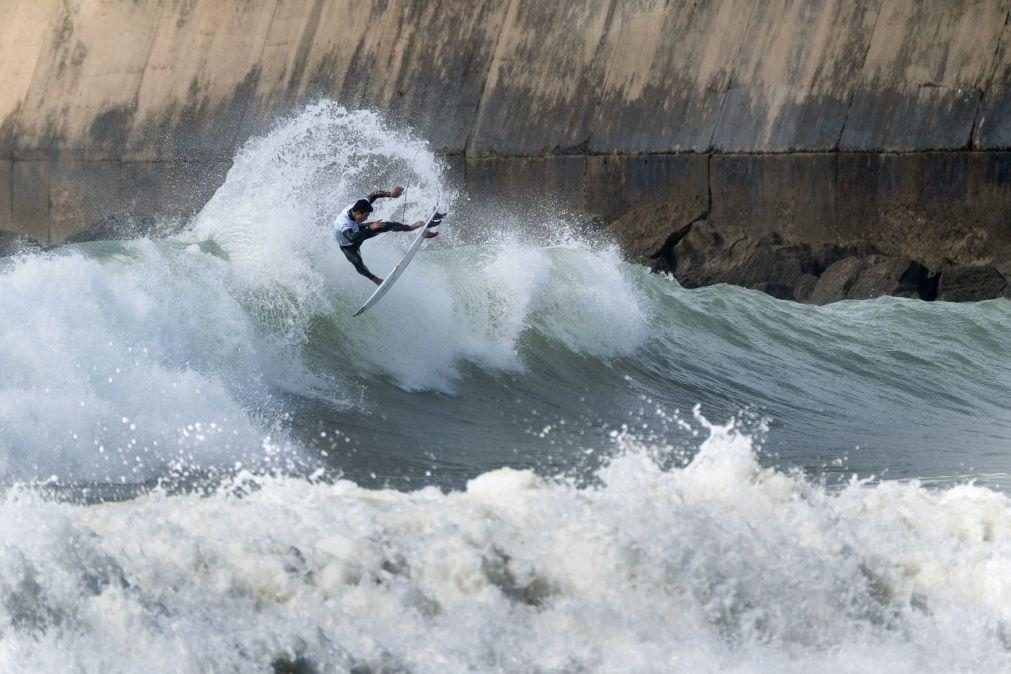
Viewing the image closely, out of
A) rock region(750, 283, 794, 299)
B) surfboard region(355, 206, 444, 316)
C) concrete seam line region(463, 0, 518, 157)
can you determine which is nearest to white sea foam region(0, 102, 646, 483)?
surfboard region(355, 206, 444, 316)

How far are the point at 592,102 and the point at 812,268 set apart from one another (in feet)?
10.3

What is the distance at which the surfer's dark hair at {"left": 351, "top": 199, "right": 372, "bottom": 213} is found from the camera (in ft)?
37.8

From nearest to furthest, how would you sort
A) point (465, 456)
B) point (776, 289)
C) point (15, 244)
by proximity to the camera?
point (465, 456) → point (776, 289) → point (15, 244)

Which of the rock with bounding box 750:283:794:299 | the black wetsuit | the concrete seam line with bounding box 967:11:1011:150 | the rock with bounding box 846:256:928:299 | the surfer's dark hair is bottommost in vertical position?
the black wetsuit

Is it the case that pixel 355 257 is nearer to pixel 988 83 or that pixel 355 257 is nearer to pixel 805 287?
pixel 805 287

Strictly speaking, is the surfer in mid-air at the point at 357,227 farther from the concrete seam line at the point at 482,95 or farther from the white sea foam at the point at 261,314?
the concrete seam line at the point at 482,95

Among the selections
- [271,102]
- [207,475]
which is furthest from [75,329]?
[271,102]

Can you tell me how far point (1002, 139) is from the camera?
45.7 ft

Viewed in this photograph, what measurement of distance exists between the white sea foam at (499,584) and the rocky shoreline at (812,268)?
8630 mm

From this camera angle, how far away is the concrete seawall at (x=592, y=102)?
14.4m

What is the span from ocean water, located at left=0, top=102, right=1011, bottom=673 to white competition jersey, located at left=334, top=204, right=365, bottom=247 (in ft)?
2.41

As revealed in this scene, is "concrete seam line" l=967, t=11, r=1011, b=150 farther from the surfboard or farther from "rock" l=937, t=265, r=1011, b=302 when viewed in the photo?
the surfboard

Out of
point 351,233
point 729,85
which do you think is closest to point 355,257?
point 351,233

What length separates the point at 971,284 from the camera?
48.7 feet
